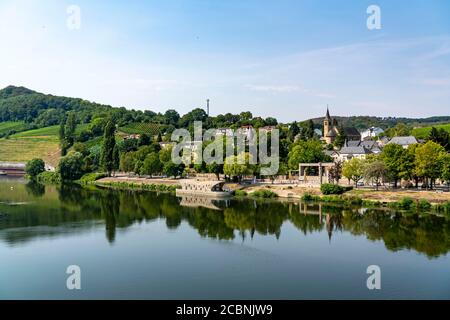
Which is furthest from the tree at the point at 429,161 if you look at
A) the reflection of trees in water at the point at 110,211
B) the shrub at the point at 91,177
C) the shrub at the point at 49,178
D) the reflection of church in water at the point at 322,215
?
the shrub at the point at 49,178

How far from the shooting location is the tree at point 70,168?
66938 millimetres

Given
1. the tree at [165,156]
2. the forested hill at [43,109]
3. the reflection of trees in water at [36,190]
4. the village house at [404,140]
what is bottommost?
the reflection of trees in water at [36,190]

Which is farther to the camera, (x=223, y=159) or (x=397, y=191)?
(x=223, y=159)

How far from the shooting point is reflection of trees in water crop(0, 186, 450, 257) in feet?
89.7

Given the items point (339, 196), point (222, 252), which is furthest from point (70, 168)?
point (222, 252)

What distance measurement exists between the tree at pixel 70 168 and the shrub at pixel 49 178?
79cm

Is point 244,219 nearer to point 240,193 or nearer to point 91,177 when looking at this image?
point 240,193

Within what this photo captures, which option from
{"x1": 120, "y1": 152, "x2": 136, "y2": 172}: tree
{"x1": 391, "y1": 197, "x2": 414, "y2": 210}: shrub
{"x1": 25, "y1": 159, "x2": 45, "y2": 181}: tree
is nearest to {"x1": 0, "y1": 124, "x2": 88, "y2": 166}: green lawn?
{"x1": 25, "y1": 159, "x2": 45, "y2": 181}: tree

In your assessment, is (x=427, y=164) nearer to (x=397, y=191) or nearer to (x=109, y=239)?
(x=397, y=191)

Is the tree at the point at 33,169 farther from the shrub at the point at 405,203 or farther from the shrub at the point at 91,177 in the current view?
the shrub at the point at 405,203

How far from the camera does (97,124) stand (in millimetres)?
95125

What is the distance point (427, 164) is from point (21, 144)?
77.9m

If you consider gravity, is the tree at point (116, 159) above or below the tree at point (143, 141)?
below

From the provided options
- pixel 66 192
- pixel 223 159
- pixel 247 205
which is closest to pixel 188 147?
pixel 223 159
